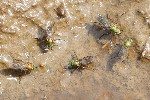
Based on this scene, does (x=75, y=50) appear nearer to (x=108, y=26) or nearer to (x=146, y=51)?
(x=108, y=26)

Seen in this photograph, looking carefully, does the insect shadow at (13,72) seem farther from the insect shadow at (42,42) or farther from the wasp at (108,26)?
the wasp at (108,26)

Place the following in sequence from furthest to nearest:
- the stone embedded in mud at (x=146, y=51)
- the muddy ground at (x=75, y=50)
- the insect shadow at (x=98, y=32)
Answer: the insect shadow at (x=98, y=32) → the stone embedded in mud at (x=146, y=51) → the muddy ground at (x=75, y=50)

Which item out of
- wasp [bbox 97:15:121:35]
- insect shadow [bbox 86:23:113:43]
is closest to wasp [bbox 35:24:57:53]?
insect shadow [bbox 86:23:113:43]

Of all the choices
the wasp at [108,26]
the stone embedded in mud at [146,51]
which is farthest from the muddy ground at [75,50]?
the wasp at [108,26]

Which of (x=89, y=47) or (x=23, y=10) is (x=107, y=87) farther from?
(x=23, y=10)

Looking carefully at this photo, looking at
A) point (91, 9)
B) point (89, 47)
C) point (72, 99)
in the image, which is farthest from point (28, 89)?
point (91, 9)

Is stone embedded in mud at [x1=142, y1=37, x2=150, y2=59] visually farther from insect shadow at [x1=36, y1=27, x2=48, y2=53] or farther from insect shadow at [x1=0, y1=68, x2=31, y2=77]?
insect shadow at [x1=0, y1=68, x2=31, y2=77]

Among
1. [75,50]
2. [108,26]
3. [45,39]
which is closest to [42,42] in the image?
[45,39]
